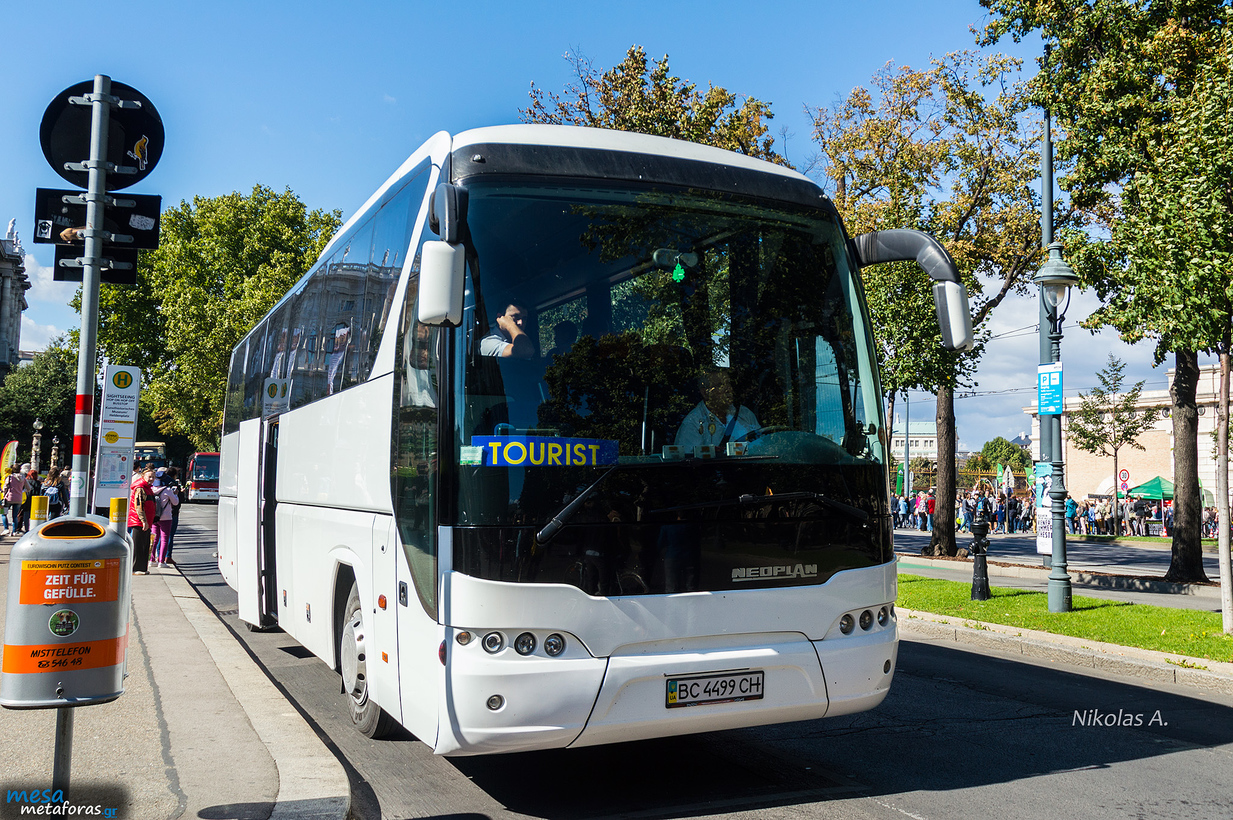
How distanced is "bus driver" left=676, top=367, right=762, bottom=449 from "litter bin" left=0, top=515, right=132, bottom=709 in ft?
8.36

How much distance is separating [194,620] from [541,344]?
297 inches

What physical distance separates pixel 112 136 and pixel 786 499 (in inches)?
155

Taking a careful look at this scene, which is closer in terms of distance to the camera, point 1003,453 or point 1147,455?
point 1147,455

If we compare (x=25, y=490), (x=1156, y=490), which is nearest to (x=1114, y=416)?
(x=1156, y=490)

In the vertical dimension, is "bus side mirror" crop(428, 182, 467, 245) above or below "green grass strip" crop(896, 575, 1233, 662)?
above

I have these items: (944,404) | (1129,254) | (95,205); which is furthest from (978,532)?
(95,205)

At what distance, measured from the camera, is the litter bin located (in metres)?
3.98

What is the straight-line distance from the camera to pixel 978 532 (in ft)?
45.4

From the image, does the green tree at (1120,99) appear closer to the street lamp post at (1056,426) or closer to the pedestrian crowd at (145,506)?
the street lamp post at (1056,426)

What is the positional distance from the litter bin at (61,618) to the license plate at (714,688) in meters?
2.40

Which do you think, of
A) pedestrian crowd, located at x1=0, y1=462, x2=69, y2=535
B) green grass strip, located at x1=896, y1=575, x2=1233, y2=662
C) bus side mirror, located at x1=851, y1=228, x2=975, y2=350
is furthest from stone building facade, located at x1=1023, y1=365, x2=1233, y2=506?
bus side mirror, located at x1=851, y1=228, x2=975, y2=350

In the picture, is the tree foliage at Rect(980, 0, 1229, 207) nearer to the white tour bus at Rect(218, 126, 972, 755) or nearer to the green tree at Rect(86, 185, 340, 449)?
the white tour bus at Rect(218, 126, 972, 755)

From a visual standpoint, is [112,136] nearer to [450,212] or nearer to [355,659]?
[450,212]

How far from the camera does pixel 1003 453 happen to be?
13625cm
